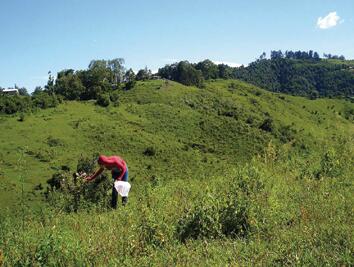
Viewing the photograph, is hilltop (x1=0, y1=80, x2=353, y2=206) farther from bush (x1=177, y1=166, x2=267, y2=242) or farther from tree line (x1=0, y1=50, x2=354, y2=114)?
bush (x1=177, y1=166, x2=267, y2=242)

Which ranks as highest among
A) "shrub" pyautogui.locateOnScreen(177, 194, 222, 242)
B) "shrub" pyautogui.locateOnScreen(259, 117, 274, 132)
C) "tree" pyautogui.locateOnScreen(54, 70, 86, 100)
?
"shrub" pyautogui.locateOnScreen(177, 194, 222, 242)

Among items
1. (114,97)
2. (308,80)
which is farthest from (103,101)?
(308,80)

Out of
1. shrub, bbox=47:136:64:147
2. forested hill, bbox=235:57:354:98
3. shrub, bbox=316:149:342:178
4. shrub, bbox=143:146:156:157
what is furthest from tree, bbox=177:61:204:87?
shrub, bbox=316:149:342:178

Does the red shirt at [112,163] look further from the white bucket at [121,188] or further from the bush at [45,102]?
the bush at [45,102]

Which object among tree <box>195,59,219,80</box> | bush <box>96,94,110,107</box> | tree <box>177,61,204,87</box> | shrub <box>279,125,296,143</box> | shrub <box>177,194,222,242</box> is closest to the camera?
shrub <box>177,194,222,242</box>

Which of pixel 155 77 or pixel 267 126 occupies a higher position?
pixel 155 77

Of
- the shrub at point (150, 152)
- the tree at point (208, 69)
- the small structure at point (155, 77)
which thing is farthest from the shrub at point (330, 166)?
the tree at point (208, 69)

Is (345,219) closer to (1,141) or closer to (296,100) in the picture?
(1,141)

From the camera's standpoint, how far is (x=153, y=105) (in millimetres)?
83750

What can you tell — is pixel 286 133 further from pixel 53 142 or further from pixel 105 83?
pixel 53 142

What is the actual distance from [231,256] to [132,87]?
8897cm

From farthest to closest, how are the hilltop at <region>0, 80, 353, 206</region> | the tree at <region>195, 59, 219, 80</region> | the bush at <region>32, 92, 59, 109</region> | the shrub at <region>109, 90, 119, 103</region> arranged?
the tree at <region>195, 59, 219, 80</region>, the shrub at <region>109, 90, 119, 103</region>, the bush at <region>32, 92, 59, 109</region>, the hilltop at <region>0, 80, 353, 206</region>

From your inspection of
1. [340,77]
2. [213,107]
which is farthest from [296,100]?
[340,77]

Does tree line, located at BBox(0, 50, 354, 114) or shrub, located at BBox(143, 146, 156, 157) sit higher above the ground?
tree line, located at BBox(0, 50, 354, 114)
